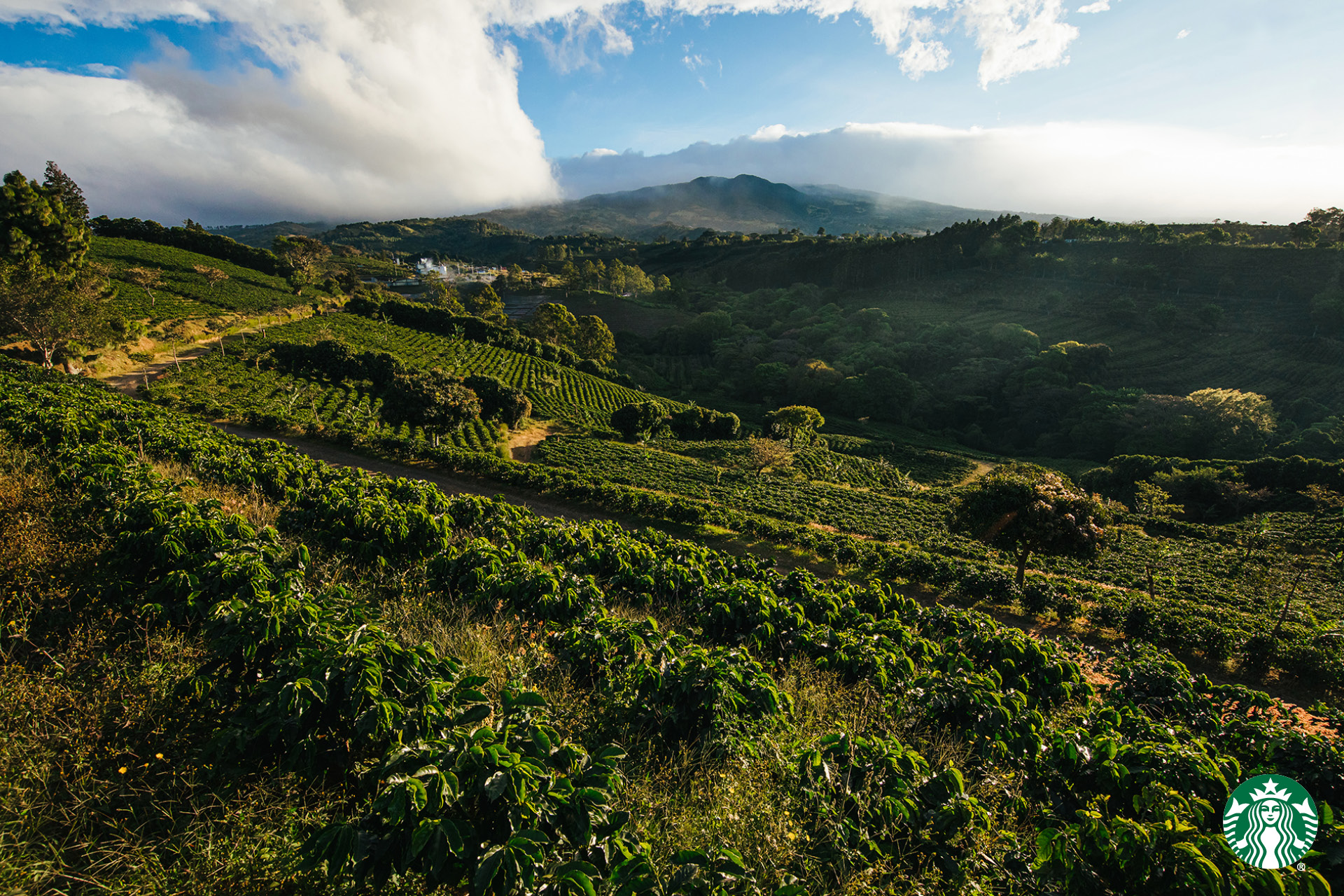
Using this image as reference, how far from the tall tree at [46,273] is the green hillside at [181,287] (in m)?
5.20

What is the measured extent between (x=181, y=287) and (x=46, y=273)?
94.0ft

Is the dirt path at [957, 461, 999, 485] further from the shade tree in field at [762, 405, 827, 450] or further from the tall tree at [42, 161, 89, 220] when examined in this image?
the tall tree at [42, 161, 89, 220]

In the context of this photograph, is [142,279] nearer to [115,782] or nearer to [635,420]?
[635,420]

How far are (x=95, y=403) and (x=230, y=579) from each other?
1790cm

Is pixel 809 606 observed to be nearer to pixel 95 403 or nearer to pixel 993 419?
pixel 95 403

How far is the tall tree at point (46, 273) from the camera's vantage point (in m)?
30.3

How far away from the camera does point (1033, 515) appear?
16.6 meters

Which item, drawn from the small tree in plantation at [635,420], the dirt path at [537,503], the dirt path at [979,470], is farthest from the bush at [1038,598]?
the dirt path at [979,470]

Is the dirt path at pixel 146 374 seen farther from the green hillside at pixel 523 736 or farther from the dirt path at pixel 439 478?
the green hillside at pixel 523 736

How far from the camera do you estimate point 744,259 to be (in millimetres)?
158500

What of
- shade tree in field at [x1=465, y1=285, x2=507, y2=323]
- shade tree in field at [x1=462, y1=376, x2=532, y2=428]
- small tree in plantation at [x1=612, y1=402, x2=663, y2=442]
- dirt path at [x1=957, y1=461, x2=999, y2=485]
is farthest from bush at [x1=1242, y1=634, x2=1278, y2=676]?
Result: shade tree in field at [x1=465, y1=285, x2=507, y2=323]

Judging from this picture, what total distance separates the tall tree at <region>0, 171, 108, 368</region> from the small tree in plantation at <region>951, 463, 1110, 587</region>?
158 feet

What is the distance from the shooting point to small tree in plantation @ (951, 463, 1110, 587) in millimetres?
16469

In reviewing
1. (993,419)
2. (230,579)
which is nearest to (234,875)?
(230,579)
